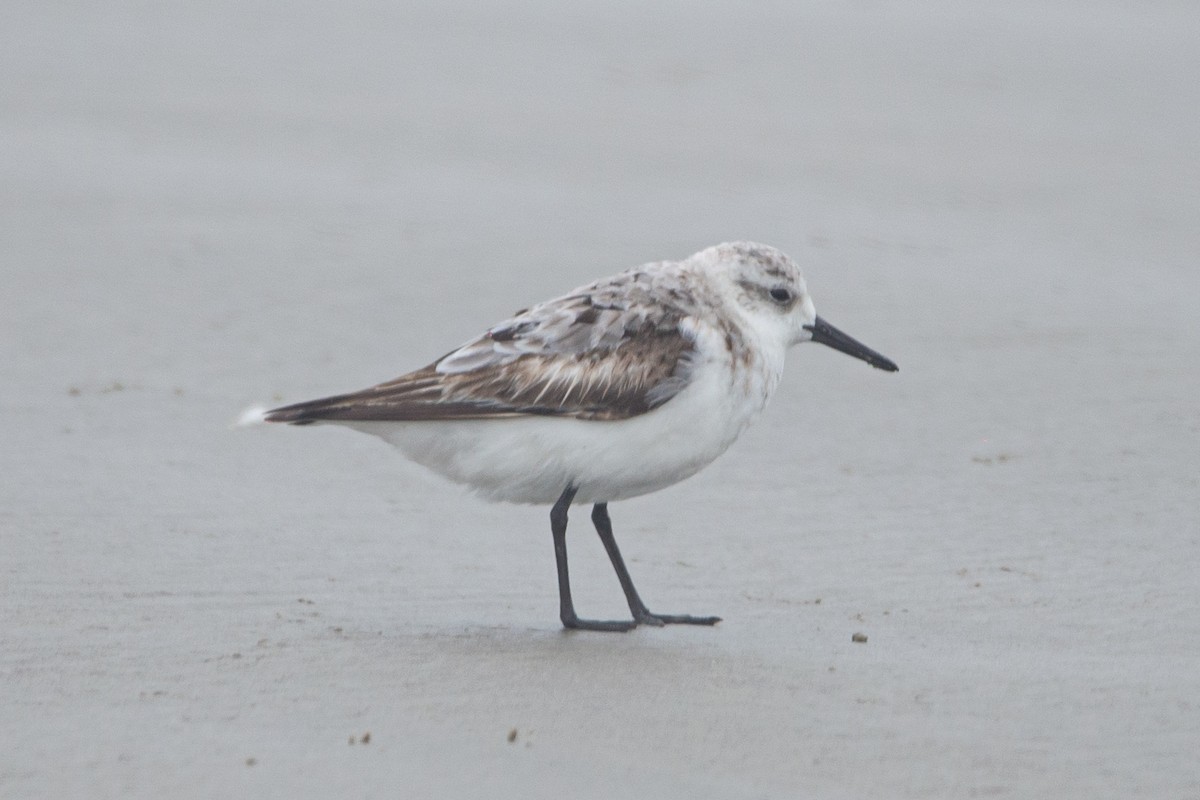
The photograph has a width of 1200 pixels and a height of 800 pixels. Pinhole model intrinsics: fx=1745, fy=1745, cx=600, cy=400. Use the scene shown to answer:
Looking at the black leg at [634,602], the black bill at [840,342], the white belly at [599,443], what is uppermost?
the black bill at [840,342]

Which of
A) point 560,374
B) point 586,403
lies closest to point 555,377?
point 560,374

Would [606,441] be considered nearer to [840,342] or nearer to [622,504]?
[840,342]

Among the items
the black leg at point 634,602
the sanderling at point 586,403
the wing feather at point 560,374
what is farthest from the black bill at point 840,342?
the black leg at point 634,602

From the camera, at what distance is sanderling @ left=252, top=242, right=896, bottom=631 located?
483 cm

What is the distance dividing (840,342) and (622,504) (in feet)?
3.59

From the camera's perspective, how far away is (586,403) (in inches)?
190

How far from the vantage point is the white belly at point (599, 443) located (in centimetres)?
484

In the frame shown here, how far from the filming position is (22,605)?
4645 millimetres

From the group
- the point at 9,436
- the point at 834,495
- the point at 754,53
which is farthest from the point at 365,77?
the point at 834,495

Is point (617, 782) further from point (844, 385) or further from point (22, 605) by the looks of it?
point (844, 385)

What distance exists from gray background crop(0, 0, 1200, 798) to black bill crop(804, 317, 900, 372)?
21.5 inches

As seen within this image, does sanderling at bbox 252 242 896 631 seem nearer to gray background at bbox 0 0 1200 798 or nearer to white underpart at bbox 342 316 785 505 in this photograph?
white underpart at bbox 342 316 785 505

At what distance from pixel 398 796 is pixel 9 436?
3206 mm

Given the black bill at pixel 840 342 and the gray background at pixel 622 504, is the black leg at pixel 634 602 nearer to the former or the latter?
the gray background at pixel 622 504
